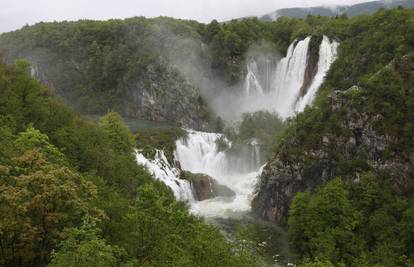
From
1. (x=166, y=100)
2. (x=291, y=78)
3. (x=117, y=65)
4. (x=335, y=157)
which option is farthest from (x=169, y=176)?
(x=117, y=65)

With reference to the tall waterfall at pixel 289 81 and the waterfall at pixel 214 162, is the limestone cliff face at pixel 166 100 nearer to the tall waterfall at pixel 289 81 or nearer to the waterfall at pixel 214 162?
the tall waterfall at pixel 289 81

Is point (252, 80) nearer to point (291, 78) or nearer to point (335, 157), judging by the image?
point (291, 78)

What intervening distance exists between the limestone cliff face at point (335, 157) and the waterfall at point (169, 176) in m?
8.04

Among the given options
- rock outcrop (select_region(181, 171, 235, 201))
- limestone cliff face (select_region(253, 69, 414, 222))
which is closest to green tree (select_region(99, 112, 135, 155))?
rock outcrop (select_region(181, 171, 235, 201))

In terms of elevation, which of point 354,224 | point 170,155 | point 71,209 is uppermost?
point 71,209

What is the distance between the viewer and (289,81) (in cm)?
7719

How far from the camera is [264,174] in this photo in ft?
163

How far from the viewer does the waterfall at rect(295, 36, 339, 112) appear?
220 feet

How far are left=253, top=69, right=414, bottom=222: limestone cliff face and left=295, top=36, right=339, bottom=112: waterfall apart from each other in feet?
66.2

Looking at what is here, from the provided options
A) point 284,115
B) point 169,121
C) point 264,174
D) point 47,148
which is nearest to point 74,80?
point 169,121

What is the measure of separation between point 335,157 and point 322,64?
28153 mm

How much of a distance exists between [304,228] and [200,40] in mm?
69453

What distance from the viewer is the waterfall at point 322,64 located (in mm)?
67006

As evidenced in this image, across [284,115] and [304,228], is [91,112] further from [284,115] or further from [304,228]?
[304,228]
